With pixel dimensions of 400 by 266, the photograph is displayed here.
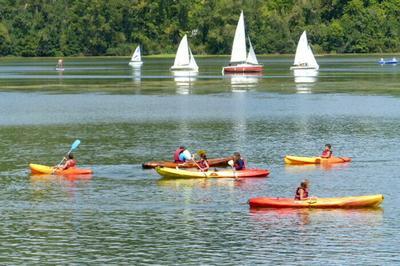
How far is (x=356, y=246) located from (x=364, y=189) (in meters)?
13.2

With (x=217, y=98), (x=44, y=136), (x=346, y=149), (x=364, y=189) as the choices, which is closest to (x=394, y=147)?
(x=346, y=149)

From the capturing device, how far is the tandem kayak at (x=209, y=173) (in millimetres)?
59031

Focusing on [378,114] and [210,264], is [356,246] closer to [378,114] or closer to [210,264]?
[210,264]

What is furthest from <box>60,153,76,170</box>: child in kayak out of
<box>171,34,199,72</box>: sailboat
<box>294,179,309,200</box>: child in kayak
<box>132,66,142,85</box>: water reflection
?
<box>171,34,199,72</box>: sailboat

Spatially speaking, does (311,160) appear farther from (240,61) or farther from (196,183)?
(240,61)

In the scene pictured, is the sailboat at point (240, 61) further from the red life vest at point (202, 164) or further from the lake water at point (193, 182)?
the red life vest at point (202, 164)

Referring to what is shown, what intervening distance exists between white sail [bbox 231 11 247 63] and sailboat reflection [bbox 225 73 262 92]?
116 inches

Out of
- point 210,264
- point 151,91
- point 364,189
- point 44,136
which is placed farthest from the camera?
point 151,91

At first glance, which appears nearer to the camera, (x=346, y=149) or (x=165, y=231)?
(x=165, y=231)

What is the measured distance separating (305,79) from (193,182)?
101 m

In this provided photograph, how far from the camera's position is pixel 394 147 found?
234ft

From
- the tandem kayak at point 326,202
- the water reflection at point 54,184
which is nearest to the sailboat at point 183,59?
the water reflection at point 54,184

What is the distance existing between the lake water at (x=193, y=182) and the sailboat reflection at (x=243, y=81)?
1200 cm

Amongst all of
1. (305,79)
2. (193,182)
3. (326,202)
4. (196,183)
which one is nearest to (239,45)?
(305,79)
